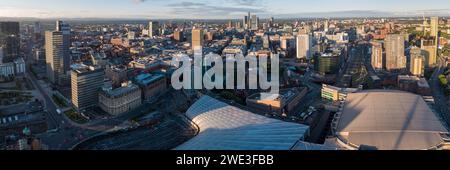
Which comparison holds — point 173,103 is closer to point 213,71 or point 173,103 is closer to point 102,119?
point 102,119

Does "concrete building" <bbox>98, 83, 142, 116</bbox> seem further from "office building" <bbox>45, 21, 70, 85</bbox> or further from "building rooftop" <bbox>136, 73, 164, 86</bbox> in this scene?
"office building" <bbox>45, 21, 70, 85</bbox>

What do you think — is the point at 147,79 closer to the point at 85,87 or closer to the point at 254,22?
the point at 85,87

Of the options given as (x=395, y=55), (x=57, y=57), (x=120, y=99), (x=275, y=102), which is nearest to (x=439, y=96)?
(x=395, y=55)

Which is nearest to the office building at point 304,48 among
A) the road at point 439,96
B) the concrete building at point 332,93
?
the road at point 439,96

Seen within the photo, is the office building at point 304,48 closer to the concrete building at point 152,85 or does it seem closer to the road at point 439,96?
the road at point 439,96

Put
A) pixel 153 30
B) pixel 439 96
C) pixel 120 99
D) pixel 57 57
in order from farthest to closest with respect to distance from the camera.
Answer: pixel 153 30
pixel 57 57
pixel 439 96
pixel 120 99

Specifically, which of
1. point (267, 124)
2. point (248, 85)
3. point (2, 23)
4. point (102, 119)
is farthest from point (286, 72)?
point (2, 23)
